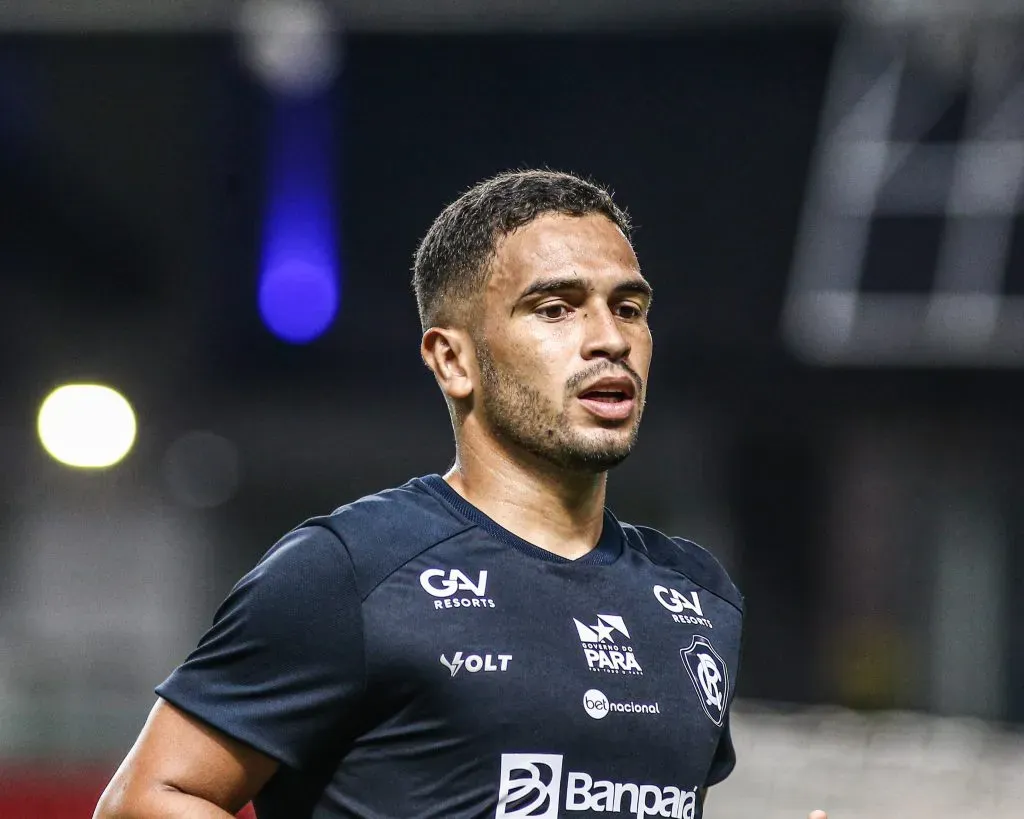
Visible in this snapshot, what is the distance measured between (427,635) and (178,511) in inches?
445

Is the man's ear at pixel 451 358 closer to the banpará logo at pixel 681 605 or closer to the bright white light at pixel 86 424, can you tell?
the banpará logo at pixel 681 605

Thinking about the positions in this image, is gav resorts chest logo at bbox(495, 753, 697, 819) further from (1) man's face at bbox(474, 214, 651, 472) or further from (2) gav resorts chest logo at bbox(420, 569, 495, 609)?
(1) man's face at bbox(474, 214, 651, 472)

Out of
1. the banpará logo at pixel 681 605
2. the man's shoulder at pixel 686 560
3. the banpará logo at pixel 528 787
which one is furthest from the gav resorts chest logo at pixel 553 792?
the man's shoulder at pixel 686 560

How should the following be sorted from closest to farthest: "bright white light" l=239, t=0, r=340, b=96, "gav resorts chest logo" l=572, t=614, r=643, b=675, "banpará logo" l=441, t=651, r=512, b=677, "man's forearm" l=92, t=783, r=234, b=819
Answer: "man's forearm" l=92, t=783, r=234, b=819 → "banpará logo" l=441, t=651, r=512, b=677 → "gav resorts chest logo" l=572, t=614, r=643, b=675 → "bright white light" l=239, t=0, r=340, b=96

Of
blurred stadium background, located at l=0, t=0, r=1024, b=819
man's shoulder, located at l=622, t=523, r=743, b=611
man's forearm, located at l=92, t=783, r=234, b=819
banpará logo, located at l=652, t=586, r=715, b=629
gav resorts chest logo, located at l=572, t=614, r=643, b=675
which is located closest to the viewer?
man's forearm, located at l=92, t=783, r=234, b=819

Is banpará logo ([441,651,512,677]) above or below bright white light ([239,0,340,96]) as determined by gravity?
below

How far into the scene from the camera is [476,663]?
2191 mm

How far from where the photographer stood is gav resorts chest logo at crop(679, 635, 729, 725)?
2.43 m

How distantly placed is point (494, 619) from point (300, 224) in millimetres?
10717

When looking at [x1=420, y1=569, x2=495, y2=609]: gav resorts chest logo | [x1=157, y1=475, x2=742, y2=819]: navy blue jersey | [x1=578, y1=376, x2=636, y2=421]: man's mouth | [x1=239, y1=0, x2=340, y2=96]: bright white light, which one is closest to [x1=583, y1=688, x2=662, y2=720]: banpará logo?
[x1=157, y1=475, x2=742, y2=819]: navy blue jersey

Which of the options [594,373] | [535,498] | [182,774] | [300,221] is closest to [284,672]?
[182,774]

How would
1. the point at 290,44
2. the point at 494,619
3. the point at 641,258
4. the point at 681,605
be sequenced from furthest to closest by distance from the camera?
the point at 641,258
the point at 290,44
the point at 681,605
the point at 494,619

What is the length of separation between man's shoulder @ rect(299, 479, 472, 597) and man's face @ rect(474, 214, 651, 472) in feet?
0.62

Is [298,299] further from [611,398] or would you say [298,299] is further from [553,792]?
[553,792]
